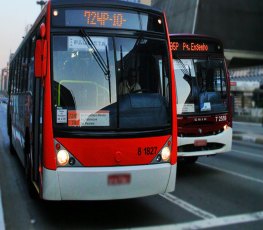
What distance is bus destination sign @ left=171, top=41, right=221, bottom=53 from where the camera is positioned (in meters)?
10.6

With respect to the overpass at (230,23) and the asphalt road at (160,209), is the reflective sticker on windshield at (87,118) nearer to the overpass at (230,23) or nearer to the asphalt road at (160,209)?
the asphalt road at (160,209)

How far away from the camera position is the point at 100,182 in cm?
614

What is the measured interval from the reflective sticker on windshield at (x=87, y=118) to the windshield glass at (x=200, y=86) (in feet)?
13.7

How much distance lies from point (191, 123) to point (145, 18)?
3861mm

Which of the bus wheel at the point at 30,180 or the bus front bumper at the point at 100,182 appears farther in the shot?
the bus wheel at the point at 30,180

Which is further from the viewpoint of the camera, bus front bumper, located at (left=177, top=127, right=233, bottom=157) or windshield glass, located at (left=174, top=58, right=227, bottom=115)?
windshield glass, located at (left=174, top=58, right=227, bottom=115)

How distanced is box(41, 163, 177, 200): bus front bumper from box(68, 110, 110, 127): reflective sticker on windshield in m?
0.57

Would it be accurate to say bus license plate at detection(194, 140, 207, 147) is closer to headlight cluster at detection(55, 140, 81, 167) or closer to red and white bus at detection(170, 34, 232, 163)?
red and white bus at detection(170, 34, 232, 163)

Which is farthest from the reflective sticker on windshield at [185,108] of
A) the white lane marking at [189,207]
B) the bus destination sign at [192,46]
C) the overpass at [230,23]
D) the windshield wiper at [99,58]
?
the overpass at [230,23]

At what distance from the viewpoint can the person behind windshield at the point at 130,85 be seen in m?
6.52

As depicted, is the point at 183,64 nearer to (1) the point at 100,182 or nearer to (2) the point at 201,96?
(2) the point at 201,96

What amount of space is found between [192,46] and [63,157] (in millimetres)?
5454

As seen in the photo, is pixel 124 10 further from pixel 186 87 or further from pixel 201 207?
pixel 186 87

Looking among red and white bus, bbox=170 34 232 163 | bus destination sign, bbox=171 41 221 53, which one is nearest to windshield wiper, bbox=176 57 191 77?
red and white bus, bbox=170 34 232 163
